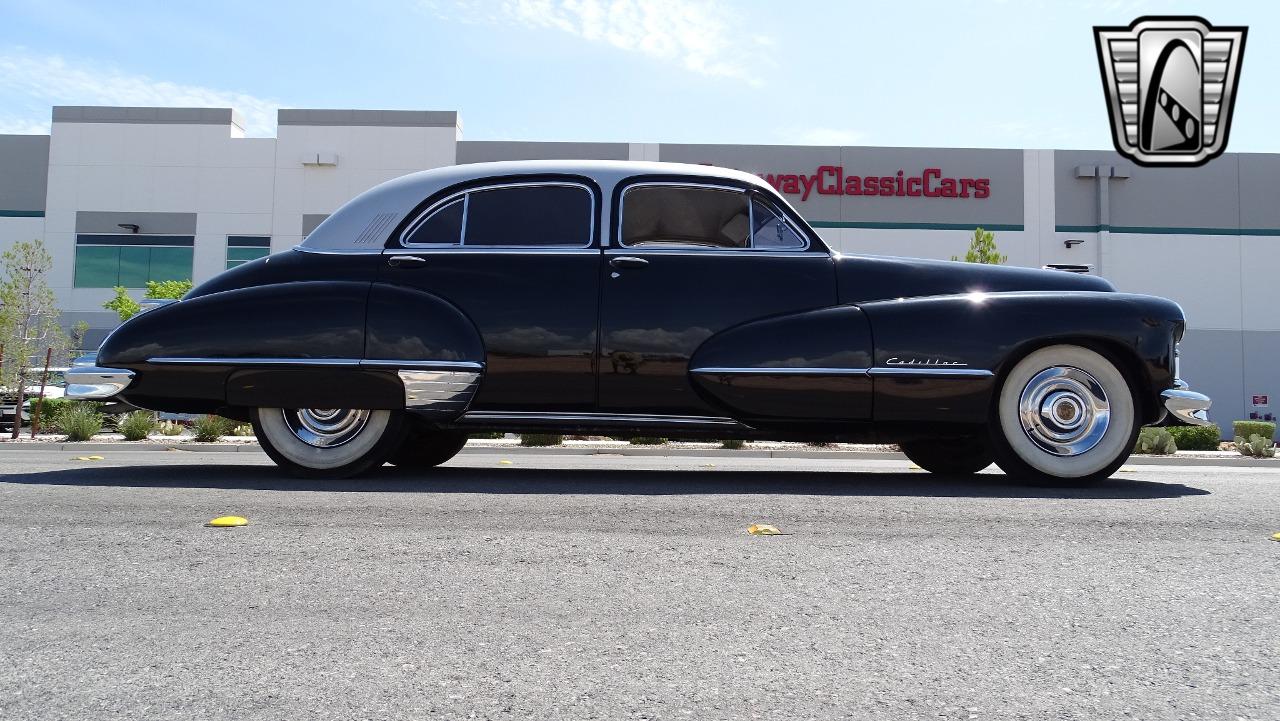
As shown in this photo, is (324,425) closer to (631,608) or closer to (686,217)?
(686,217)

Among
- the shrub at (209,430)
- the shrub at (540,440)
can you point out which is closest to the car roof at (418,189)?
the shrub at (540,440)

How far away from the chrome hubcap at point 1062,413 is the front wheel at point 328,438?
324cm

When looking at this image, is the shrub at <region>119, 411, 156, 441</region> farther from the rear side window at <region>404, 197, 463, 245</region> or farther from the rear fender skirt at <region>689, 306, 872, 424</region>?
the rear fender skirt at <region>689, 306, 872, 424</region>

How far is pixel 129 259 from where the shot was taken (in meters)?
31.5

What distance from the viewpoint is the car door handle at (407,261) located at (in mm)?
4650

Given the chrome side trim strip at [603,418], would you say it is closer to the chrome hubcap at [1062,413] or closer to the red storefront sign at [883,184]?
the chrome hubcap at [1062,413]

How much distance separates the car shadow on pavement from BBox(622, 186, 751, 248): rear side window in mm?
1285

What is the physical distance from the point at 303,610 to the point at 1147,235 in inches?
1376

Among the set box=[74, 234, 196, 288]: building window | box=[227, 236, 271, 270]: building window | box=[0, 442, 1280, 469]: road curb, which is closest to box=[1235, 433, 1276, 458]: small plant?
box=[0, 442, 1280, 469]: road curb

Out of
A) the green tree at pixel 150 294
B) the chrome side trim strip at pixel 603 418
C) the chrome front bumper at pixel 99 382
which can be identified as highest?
the green tree at pixel 150 294

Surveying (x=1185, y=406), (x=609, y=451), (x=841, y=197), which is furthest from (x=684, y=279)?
(x=841, y=197)

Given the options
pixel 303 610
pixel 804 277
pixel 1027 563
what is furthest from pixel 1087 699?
pixel 804 277

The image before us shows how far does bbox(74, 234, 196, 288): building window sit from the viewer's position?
31422 millimetres

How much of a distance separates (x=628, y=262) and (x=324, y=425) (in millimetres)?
1820
